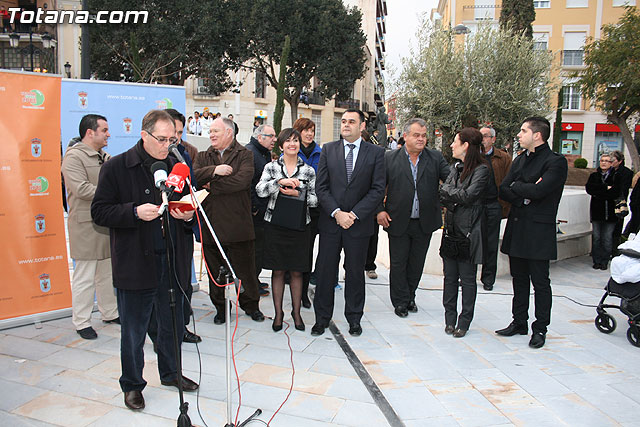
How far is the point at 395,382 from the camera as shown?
3.69 m

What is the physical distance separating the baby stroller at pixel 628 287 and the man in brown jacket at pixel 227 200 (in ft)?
11.9

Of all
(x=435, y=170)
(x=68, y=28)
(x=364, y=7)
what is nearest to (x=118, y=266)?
(x=435, y=170)

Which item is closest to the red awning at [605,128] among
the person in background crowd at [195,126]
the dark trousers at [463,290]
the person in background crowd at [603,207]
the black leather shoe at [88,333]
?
the person in background crowd at [195,126]

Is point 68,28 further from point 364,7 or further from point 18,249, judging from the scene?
point 18,249

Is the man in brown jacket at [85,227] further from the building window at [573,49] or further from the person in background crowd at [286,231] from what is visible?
the building window at [573,49]

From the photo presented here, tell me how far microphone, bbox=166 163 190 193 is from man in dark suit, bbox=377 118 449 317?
9.90 ft

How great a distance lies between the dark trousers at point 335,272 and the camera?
4.64 meters

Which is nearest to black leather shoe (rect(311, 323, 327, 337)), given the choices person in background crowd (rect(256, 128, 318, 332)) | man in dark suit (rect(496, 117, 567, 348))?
person in background crowd (rect(256, 128, 318, 332))

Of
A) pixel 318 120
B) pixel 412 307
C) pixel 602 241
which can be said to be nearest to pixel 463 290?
pixel 412 307

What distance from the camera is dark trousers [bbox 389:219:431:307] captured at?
5258 millimetres

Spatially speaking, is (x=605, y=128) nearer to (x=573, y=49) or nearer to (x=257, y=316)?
(x=573, y=49)

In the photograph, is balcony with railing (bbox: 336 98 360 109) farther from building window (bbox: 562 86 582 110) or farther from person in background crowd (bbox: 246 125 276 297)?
person in background crowd (bbox: 246 125 276 297)

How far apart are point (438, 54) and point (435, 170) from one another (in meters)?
6.84

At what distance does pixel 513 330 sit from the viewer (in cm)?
476
